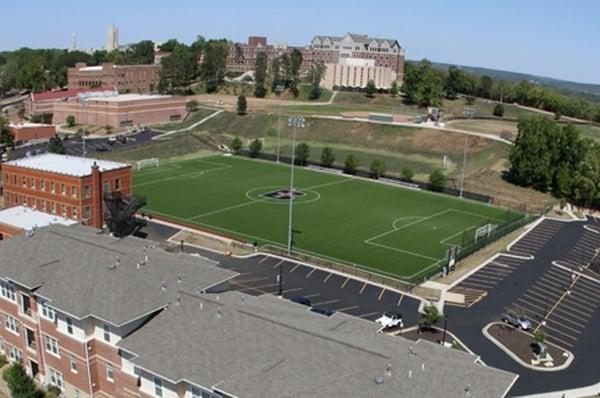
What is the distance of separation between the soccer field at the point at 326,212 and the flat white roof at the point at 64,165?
42.1 feet

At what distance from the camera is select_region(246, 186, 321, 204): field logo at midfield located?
89.1m

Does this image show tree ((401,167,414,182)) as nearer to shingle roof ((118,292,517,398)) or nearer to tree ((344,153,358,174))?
tree ((344,153,358,174))

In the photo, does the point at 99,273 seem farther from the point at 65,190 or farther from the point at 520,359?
the point at 65,190

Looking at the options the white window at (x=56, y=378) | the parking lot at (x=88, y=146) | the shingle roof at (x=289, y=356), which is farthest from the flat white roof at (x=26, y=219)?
the parking lot at (x=88, y=146)

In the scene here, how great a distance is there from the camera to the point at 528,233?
2972 inches

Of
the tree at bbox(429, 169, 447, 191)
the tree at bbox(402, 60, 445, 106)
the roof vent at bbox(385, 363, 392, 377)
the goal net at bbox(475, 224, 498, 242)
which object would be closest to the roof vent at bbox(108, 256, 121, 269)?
the roof vent at bbox(385, 363, 392, 377)

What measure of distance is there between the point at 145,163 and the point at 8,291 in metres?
72.3

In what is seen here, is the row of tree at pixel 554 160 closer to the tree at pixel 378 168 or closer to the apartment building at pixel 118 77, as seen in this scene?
the tree at pixel 378 168

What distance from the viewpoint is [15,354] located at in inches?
1599

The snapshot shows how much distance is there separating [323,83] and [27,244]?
163m

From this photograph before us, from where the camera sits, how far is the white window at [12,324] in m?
39.5

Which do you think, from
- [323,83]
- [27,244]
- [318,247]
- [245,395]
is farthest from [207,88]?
[245,395]

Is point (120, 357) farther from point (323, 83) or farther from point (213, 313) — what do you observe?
point (323, 83)

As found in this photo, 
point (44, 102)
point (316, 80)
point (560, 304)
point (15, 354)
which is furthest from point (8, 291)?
point (316, 80)
